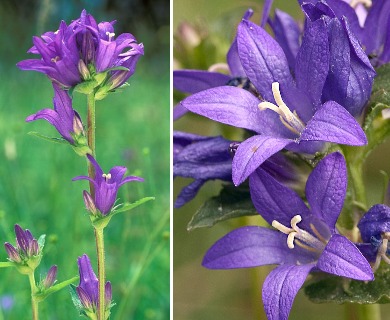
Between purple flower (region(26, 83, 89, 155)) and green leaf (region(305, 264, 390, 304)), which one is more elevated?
purple flower (region(26, 83, 89, 155))

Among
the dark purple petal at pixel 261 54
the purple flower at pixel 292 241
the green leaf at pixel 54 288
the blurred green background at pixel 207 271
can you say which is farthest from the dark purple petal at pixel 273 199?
the blurred green background at pixel 207 271

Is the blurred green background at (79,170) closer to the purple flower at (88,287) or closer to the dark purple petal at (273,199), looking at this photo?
the purple flower at (88,287)

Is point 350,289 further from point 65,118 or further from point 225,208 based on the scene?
point 65,118

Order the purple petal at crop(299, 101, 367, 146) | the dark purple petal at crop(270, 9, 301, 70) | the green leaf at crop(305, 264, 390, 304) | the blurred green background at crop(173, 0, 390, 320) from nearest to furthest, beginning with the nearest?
the purple petal at crop(299, 101, 367, 146)
the green leaf at crop(305, 264, 390, 304)
the dark purple petal at crop(270, 9, 301, 70)
the blurred green background at crop(173, 0, 390, 320)

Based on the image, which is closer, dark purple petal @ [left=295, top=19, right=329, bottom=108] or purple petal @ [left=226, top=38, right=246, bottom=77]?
dark purple petal @ [left=295, top=19, right=329, bottom=108]

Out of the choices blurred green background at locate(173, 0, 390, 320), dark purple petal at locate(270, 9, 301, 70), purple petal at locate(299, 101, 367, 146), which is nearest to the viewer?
purple petal at locate(299, 101, 367, 146)

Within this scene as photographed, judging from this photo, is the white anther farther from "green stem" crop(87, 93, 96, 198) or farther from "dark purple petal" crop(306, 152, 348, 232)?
"dark purple petal" crop(306, 152, 348, 232)

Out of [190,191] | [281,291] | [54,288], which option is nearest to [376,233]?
[281,291]

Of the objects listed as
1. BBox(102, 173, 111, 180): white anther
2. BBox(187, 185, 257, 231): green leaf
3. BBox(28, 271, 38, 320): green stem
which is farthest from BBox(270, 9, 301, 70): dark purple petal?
BBox(28, 271, 38, 320): green stem
